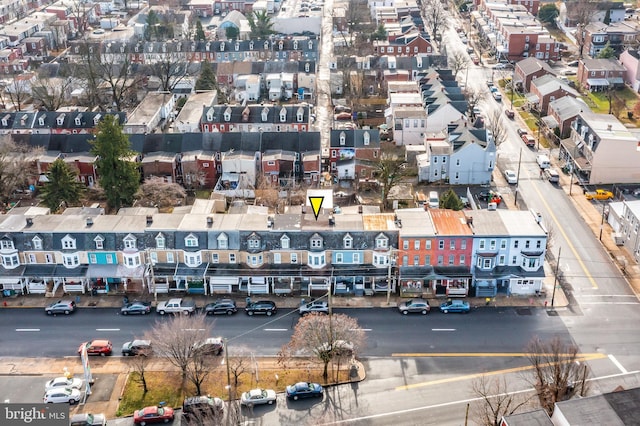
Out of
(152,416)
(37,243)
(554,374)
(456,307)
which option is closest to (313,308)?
(456,307)

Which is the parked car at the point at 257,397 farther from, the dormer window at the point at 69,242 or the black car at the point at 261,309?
the dormer window at the point at 69,242

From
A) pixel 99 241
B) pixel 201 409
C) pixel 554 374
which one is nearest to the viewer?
pixel 554 374

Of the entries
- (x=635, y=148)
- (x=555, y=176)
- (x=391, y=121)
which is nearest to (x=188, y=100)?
(x=391, y=121)

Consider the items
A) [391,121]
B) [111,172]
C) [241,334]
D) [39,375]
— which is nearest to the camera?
[39,375]

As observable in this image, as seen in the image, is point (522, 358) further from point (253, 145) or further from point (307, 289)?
point (253, 145)

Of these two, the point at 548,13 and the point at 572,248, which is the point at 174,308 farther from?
the point at 548,13

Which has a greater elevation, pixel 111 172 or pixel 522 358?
pixel 111 172
